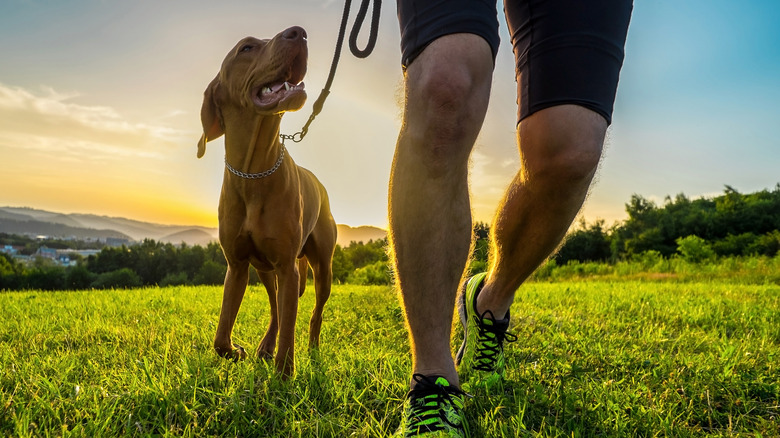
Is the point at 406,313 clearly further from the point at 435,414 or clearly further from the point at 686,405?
the point at 686,405

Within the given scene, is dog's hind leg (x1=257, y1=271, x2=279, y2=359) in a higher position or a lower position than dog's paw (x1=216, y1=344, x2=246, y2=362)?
higher

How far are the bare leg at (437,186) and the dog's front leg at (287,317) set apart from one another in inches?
42.0

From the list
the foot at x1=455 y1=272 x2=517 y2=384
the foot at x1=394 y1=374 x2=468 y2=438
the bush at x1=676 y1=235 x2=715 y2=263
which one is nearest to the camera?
the foot at x1=394 y1=374 x2=468 y2=438

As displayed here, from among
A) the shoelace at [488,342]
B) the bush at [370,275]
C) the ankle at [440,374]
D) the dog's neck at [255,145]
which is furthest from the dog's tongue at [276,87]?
the bush at [370,275]

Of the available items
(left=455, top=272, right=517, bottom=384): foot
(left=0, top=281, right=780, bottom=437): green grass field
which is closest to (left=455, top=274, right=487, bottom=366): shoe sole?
(left=455, top=272, right=517, bottom=384): foot

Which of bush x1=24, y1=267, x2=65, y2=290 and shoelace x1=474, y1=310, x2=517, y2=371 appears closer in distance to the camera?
shoelace x1=474, y1=310, x2=517, y2=371

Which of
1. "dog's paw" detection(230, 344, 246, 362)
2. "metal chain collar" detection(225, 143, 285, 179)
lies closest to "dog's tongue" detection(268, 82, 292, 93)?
"metal chain collar" detection(225, 143, 285, 179)

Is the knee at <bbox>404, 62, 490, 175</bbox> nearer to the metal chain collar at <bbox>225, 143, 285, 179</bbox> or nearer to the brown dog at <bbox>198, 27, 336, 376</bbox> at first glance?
the brown dog at <bbox>198, 27, 336, 376</bbox>

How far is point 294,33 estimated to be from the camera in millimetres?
2842

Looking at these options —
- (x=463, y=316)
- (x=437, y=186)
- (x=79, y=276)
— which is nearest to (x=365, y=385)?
(x=463, y=316)

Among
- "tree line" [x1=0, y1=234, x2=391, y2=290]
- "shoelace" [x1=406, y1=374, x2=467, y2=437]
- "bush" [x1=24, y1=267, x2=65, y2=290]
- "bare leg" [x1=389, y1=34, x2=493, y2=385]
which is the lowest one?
"bush" [x1=24, y1=267, x2=65, y2=290]

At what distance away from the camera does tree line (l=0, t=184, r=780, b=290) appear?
22016 mm

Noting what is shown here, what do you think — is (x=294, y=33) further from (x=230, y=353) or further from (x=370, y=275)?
(x=370, y=275)

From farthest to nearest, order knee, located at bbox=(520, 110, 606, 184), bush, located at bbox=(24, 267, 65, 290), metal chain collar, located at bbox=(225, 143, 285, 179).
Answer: bush, located at bbox=(24, 267, 65, 290)
metal chain collar, located at bbox=(225, 143, 285, 179)
knee, located at bbox=(520, 110, 606, 184)
